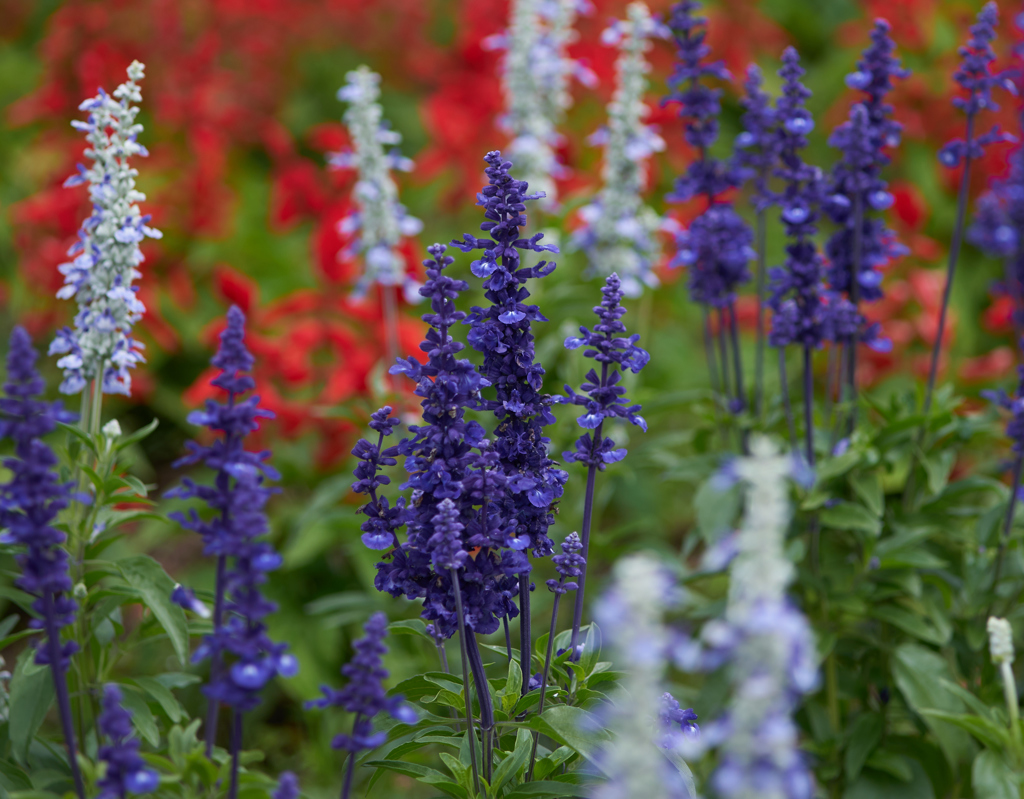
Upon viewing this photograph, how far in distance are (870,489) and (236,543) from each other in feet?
6.00

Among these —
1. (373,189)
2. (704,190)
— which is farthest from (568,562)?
(373,189)

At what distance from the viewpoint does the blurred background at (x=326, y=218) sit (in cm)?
367

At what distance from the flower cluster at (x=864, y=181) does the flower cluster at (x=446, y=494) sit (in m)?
1.39

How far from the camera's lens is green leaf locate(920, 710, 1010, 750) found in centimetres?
194

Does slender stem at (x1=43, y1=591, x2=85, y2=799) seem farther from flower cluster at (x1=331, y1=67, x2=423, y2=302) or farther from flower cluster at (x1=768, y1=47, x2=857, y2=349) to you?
flower cluster at (x1=331, y1=67, x2=423, y2=302)

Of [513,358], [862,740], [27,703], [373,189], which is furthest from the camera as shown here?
[373,189]

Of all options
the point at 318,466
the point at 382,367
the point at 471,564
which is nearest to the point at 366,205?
the point at 382,367

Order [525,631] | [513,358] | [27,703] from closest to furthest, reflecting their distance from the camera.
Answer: [513,358] < [525,631] < [27,703]

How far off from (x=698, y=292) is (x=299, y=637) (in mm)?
1906

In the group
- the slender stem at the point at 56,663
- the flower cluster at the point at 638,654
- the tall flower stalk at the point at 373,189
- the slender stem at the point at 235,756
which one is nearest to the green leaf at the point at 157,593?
the slender stem at the point at 56,663

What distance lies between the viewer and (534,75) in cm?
368

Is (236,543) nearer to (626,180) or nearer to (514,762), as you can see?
(514,762)

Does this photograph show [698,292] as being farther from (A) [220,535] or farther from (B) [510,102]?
(A) [220,535]

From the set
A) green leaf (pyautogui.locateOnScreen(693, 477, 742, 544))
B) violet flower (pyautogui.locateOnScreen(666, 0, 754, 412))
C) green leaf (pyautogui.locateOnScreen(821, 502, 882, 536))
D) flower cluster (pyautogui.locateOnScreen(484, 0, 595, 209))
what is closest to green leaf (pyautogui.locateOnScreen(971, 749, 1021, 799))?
green leaf (pyautogui.locateOnScreen(821, 502, 882, 536))
